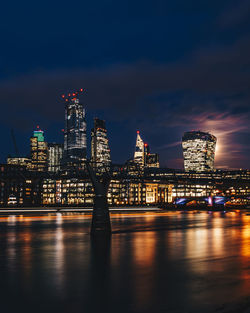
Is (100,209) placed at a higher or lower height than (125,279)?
higher

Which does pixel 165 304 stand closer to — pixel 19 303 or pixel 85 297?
pixel 85 297

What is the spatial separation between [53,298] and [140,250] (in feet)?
44.4

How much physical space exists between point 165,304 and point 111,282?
12.5 feet

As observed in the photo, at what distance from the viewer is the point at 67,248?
1059 inches

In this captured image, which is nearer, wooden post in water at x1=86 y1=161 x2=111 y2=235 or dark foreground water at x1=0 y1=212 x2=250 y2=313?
dark foreground water at x1=0 y1=212 x2=250 y2=313

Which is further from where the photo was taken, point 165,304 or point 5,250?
point 5,250

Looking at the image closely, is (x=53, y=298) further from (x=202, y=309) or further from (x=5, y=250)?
(x=5, y=250)

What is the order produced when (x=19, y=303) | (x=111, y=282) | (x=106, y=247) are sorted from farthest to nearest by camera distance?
(x=106, y=247)
(x=111, y=282)
(x=19, y=303)

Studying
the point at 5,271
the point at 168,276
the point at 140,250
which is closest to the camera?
the point at 168,276

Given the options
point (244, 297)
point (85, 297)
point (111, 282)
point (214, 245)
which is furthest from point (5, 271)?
point (214, 245)

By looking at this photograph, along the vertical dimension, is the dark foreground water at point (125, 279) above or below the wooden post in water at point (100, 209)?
below

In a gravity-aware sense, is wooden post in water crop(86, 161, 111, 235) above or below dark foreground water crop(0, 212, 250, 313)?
above

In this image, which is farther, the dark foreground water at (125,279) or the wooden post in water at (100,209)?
the wooden post in water at (100,209)

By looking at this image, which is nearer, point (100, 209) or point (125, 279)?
point (125, 279)
